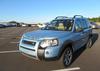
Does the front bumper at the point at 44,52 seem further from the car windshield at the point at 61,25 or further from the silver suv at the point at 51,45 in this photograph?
the car windshield at the point at 61,25

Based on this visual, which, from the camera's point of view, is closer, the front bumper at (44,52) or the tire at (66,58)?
the front bumper at (44,52)

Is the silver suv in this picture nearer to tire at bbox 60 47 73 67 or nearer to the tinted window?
tire at bbox 60 47 73 67

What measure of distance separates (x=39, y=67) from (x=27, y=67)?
43 centimetres

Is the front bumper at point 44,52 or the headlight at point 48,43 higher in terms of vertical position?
the headlight at point 48,43

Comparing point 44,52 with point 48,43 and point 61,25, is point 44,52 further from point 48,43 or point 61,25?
point 61,25

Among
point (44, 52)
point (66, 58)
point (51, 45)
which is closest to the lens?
point (44, 52)

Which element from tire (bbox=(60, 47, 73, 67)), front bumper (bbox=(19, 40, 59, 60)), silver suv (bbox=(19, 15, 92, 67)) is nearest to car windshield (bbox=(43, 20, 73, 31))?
silver suv (bbox=(19, 15, 92, 67))

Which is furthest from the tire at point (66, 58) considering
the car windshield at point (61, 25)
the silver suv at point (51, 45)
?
the car windshield at point (61, 25)

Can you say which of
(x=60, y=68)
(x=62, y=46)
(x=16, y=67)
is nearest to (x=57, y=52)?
(x=62, y=46)

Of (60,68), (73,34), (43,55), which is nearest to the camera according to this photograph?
(43,55)

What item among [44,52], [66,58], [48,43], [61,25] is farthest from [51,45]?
[61,25]

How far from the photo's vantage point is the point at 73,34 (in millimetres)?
6184

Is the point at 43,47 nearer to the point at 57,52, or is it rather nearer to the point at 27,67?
the point at 57,52

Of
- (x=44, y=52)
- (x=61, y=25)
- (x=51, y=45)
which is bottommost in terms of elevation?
(x=44, y=52)
